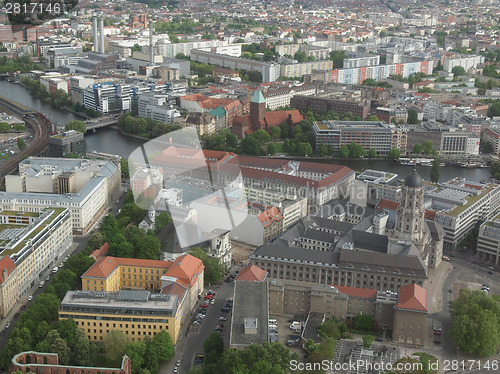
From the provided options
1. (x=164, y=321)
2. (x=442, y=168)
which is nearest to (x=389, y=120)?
(x=442, y=168)

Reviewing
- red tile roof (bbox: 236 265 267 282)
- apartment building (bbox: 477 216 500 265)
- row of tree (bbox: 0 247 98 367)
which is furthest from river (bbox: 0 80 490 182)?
Answer: row of tree (bbox: 0 247 98 367)

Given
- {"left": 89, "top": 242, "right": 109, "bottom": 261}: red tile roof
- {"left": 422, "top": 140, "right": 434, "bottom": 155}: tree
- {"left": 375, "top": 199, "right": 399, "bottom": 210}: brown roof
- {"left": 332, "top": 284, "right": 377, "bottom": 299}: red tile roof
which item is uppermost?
{"left": 375, "top": 199, "right": 399, "bottom": 210}: brown roof

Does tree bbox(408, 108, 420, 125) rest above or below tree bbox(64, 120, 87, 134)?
above

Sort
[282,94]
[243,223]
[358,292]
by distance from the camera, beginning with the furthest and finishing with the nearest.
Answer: [282,94]
[243,223]
[358,292]

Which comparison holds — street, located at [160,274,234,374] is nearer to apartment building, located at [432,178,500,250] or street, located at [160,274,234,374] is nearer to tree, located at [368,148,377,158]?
apartment building, located at [432,178,500,250]

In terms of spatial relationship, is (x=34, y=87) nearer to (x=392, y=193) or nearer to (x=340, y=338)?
(x=392, y=193)

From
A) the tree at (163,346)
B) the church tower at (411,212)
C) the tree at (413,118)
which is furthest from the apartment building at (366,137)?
the tree at (163,346)

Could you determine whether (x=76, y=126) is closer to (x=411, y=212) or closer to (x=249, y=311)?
(x=411, y=212)

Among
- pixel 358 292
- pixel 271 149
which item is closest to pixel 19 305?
A: pixel 358 292
